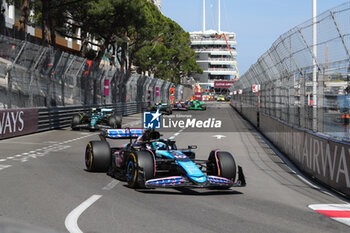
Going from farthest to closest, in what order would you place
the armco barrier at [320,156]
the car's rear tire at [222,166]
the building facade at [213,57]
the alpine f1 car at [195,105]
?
the building facade at [213,57] → the alpine f1 car at [195,105] → the car's rear tire at [222,166] → the armco barrier at [320,156]

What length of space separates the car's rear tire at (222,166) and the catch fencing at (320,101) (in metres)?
1.66

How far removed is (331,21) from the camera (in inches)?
368

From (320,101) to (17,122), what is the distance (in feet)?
37.4

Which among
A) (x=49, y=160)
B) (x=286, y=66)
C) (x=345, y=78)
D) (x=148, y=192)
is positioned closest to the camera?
(x=148, y=192)

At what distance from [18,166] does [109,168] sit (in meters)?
2.08

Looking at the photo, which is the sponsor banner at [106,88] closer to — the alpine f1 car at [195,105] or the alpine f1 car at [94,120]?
the alpine f1 car at [94,120]

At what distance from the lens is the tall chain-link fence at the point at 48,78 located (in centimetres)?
1817

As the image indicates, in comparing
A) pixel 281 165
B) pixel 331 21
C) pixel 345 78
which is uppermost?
pixel 331 21

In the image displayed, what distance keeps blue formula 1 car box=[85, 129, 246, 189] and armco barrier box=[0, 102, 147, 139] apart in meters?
7.98


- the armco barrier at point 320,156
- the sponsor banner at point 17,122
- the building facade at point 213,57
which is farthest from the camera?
the building facade at point 213,57

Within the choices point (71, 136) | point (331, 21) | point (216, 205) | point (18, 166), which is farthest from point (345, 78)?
point (71, 136)

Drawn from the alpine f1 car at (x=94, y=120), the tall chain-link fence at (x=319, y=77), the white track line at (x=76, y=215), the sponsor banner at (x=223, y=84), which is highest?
the sponsor banner at (x=223, y=84)

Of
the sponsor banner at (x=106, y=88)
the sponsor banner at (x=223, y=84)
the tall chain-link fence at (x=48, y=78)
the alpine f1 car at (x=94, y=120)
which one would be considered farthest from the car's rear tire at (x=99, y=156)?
the sponsor banner at (x=223, y=84)

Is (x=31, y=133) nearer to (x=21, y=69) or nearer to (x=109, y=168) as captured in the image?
(x=21, y=69)
